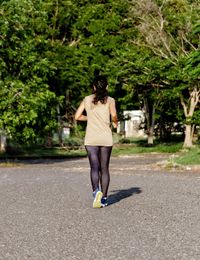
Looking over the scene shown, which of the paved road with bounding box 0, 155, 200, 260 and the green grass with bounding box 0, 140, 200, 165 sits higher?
the green grass with bounding box 0, 140, 200, 165

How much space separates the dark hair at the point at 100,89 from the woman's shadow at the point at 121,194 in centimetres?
177

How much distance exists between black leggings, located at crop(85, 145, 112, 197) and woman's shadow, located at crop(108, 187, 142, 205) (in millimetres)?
635

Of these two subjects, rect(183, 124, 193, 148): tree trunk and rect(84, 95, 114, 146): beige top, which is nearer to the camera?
rect(84, 95, 114, 146): beige top

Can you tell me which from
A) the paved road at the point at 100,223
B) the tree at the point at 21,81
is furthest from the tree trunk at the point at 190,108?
the paved road at the point at 100,223

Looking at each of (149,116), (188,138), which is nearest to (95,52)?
(149,116)

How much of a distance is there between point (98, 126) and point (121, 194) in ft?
8.44

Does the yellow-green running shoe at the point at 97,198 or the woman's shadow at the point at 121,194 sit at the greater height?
the yellow-green running shoe at the point at 97,198

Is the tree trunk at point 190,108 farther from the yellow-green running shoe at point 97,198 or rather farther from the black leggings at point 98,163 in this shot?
the yellow-green running shoe at point 97,198

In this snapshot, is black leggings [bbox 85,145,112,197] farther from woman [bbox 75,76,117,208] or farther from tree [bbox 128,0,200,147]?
tree [bbox 128,0,200,147]

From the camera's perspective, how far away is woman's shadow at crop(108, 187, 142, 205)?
11.2 meters

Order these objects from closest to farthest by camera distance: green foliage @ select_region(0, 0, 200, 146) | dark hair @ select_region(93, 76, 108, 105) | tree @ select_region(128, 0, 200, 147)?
dark hair @ select_region(93, 76, 108, 105), green foliage @ select_region(0, 0, 200, 146), tree @ select_region(128, 0, 200, 147)

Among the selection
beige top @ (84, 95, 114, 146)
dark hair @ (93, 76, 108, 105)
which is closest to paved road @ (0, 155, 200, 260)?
beige top @ (84, 95, 114, 146)

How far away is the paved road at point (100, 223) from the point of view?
647cm

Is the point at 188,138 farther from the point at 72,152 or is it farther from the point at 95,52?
the point at 95,52
